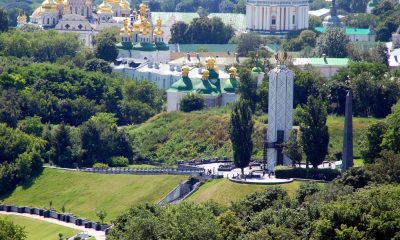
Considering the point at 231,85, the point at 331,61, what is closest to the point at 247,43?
the point at 331,61

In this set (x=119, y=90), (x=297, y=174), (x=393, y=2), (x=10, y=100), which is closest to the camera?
(x=297, y=174)

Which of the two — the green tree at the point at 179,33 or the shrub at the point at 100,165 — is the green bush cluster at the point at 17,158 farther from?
the green tree at the point at 179,33

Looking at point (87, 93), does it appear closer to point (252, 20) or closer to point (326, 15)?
point (252, 20)

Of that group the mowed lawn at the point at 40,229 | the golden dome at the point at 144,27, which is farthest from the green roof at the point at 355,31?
the mowed lawn at the point at 40,229

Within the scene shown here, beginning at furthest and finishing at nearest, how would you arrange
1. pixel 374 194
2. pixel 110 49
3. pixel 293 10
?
pixel 293 10
pixel 110 49
pixel 374 194

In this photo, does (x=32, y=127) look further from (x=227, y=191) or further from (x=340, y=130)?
(x=227, y=191)

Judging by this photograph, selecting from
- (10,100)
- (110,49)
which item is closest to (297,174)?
(10,100)

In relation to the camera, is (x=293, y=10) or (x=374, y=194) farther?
(x=293, y=10)
